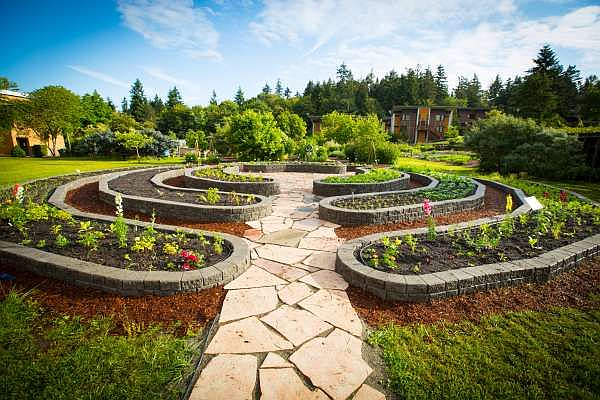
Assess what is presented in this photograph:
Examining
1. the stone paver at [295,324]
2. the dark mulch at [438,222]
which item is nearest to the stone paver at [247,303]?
the stone paver at [295,324]

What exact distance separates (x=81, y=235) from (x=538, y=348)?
17.7 feet

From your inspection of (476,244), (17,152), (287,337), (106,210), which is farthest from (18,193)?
(17,152)

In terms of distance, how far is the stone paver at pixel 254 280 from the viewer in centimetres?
349

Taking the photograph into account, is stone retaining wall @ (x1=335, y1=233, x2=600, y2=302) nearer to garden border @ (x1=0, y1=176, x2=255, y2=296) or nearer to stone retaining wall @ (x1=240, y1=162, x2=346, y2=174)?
garden border @ (x1=0, y1=176, x2=255, y2=296)

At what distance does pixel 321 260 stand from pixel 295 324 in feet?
4.91

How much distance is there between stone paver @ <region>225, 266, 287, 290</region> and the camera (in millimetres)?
3488

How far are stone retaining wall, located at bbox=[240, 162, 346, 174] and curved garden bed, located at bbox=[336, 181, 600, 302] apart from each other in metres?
9.53

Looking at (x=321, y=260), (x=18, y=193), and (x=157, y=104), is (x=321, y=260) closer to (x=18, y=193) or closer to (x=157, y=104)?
(x=18, y=193)

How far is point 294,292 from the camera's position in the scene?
337cm

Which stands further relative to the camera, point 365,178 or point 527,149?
point 527,149

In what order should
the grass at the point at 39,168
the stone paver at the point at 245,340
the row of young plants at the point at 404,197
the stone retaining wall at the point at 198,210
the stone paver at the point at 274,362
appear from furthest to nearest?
the grass at the point at 39,168 < the row of young plants at the point at 404,197 < the stone retaining wall at the point at 198,210 < the stone paver at the point at 245,340 < the stone paver at the point at 274,362

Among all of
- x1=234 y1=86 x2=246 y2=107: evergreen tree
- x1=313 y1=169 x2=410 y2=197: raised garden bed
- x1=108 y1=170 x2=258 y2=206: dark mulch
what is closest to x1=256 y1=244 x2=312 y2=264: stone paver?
x1=108 y1=170 x2=258 y2=206: dark mulch

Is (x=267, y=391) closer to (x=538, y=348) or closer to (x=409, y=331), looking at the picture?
(x=409, y=331)

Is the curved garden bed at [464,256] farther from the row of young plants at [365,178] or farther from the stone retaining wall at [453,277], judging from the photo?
the row of young plants at [365,178]
